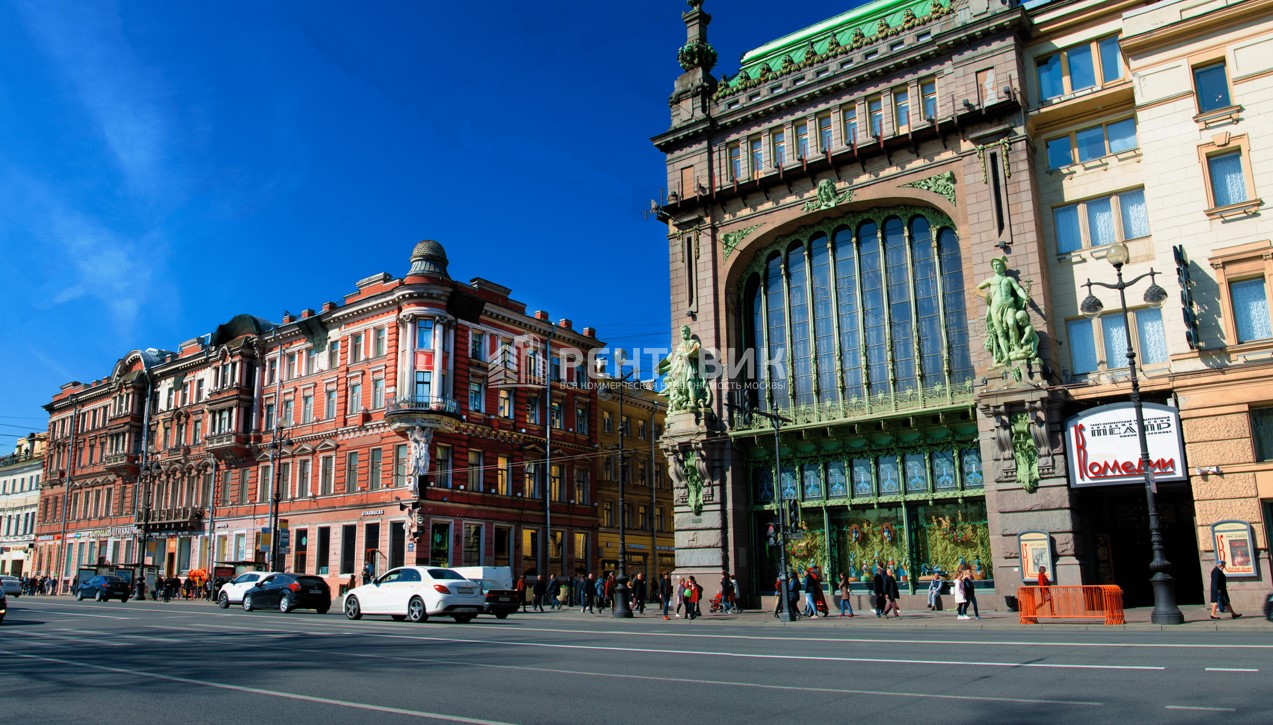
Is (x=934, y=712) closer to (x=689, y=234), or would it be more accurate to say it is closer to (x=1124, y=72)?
(x=1124, y=72)

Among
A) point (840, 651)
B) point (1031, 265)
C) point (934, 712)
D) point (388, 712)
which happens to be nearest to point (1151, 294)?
point (1031, 265)

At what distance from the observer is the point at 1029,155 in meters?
30.5

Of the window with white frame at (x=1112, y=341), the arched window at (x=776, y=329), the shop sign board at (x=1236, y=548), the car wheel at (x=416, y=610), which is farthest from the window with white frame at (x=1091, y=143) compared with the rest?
the car wheel at (x=416, y=610)

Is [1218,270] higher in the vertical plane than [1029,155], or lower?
lower

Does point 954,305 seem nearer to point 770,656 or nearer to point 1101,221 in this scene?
point 1101,221

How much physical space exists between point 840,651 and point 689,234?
25.4 metres

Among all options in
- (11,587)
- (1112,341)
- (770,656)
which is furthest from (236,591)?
(1112,341)

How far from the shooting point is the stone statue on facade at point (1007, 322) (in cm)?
2809

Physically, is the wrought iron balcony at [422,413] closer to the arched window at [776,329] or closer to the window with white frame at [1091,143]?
the arched window at [776,329]

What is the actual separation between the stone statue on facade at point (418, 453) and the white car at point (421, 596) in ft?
72.8

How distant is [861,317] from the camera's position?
3378 cm

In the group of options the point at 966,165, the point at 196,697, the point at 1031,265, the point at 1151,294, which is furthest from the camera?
the point at 966,165

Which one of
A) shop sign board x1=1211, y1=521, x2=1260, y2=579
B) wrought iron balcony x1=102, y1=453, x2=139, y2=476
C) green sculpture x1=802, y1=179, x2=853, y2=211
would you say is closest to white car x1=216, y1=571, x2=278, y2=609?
green sculpture x1=802, y1=179, x2=853, y2=211

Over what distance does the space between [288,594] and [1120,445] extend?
94.4ft
